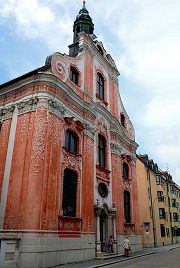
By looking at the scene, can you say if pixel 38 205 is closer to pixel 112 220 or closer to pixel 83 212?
pixel 83 212

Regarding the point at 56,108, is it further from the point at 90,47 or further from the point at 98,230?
the point at 90,47

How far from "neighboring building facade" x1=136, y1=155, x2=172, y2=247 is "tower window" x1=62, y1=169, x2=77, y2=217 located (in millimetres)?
17524

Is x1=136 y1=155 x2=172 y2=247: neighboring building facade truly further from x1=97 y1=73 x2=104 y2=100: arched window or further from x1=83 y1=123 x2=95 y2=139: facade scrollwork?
x1=83 y1=123 x2=95 y2=139: facade scrollwork

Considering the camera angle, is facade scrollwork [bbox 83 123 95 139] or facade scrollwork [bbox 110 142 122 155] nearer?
facade scrollwork [bbox 83 123 95 139]

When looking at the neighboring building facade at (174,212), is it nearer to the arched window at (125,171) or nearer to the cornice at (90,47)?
the arched window at (125,171)

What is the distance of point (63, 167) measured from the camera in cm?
1594

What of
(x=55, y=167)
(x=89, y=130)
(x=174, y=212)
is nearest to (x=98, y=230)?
(x=55, y=167)

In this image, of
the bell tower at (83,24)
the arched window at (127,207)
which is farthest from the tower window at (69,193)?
the bell tower at (83,24)

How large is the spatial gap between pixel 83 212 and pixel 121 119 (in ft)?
41.0

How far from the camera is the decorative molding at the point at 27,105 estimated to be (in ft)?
51.8

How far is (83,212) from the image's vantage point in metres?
16.7

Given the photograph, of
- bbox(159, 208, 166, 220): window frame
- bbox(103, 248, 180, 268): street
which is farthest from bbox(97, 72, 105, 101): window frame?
bbox(159, 208, 166, 220): window frame

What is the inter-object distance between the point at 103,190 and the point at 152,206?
19595 mm

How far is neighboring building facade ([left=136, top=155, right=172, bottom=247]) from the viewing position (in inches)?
1334
